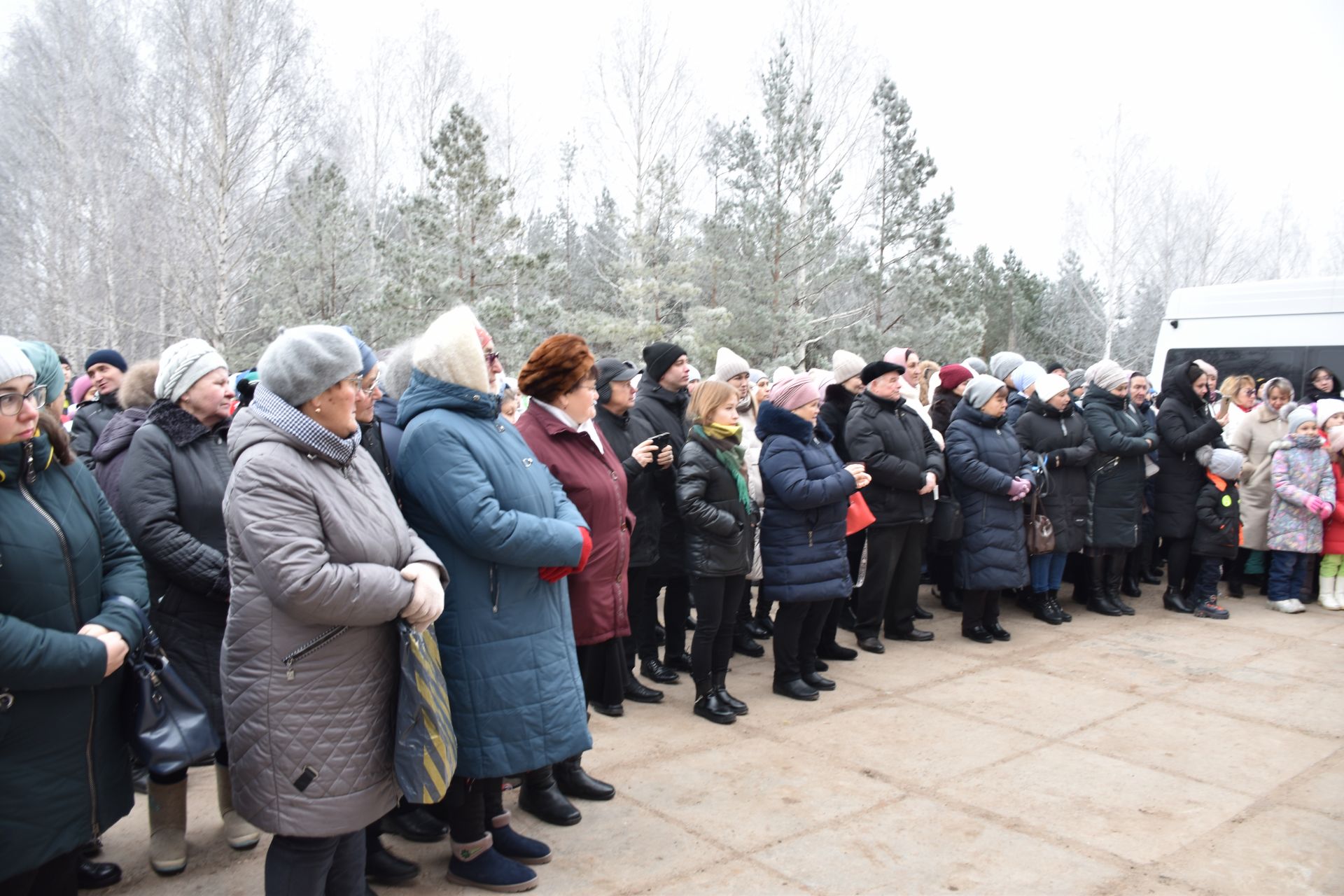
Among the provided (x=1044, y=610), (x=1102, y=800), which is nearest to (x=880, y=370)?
(x=1044, y=610)

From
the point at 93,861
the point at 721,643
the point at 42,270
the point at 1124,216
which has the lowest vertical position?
the point at 93,861

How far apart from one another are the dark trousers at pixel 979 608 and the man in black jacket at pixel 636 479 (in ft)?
7.91

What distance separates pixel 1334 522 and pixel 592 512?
703cm

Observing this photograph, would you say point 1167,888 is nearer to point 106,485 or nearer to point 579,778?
point 579,778

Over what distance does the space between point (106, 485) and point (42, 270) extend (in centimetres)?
2579

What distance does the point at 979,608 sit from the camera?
7102 mm

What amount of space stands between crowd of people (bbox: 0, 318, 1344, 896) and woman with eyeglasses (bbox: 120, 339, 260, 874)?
1 centimetres

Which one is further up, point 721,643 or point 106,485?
point 106,485

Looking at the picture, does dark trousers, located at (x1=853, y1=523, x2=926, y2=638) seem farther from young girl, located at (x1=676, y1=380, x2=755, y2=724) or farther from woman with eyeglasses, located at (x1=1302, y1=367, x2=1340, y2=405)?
woman with eyeglasses, located at (x1=1302, y1=367, x2=1340, y2=405)

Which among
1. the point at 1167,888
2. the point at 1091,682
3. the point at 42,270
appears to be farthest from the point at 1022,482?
the point at 42,270

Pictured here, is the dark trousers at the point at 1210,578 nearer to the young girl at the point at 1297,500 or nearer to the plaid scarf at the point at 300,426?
the young girl at the point at 1297,500

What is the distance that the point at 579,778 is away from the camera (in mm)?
4305

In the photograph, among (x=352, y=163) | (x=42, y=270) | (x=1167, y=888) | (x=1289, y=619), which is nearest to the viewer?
(x=1167, y=888)

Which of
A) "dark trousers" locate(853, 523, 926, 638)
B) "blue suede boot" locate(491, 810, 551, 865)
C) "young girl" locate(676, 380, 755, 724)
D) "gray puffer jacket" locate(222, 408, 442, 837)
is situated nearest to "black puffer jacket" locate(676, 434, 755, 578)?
"young girl" locate(676, 380, 755, 724)
